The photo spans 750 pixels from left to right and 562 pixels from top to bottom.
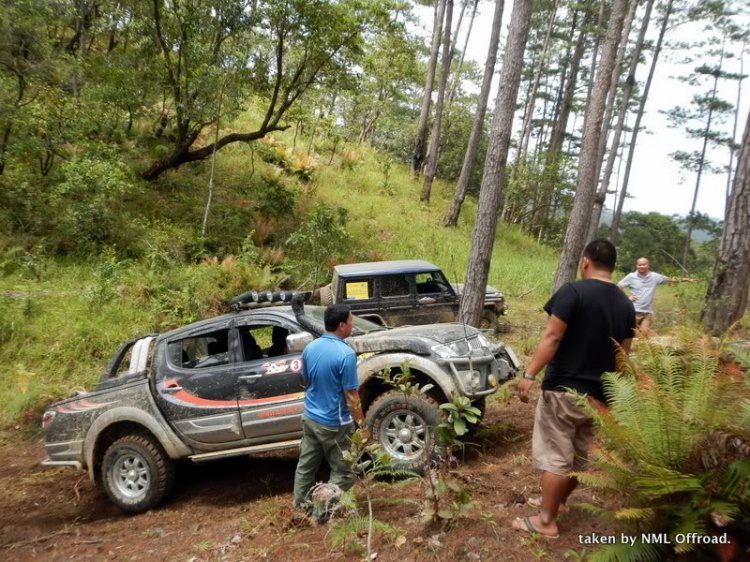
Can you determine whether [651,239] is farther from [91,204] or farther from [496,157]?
[91,204]

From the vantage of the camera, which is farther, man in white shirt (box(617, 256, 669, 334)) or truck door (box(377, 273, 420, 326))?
truck door (box(377, 273, 420, 326))

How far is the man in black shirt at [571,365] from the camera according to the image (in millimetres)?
3121

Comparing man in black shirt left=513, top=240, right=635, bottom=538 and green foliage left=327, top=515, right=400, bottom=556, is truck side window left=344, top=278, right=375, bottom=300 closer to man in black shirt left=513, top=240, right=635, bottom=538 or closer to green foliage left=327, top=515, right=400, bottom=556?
green foliage left=327, top=515, right=400, bottom=556

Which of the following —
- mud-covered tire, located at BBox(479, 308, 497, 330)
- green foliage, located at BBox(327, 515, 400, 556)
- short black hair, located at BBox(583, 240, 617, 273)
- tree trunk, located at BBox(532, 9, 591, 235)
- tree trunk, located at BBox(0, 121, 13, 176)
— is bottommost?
green foliage, located at BBox(327, 515, 400, 556)

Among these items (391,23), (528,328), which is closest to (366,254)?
(528,328)

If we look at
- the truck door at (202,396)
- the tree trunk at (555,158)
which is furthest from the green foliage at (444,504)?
the tree trunk at (555,158)

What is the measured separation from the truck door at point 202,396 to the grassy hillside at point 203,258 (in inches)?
158

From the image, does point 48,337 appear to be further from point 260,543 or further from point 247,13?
point 247,13

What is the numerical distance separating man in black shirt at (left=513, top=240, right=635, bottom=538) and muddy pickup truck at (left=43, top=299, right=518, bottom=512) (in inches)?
60.3

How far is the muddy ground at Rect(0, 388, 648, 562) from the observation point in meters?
3.22

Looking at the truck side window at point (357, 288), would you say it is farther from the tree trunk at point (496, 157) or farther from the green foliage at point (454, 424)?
the green foliage at point (454, 424)

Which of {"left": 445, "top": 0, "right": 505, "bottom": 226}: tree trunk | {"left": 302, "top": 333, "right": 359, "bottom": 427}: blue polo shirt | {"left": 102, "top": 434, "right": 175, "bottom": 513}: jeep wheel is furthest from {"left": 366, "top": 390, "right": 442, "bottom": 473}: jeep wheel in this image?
{"left": 445, "top": 0, "right": 505, "bottom": 226}: tree trunk

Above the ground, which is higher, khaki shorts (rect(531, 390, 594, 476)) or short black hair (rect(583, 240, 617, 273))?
short black hair (rect(583, 240, 617, 273))

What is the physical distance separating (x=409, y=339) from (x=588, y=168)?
6781 mm
